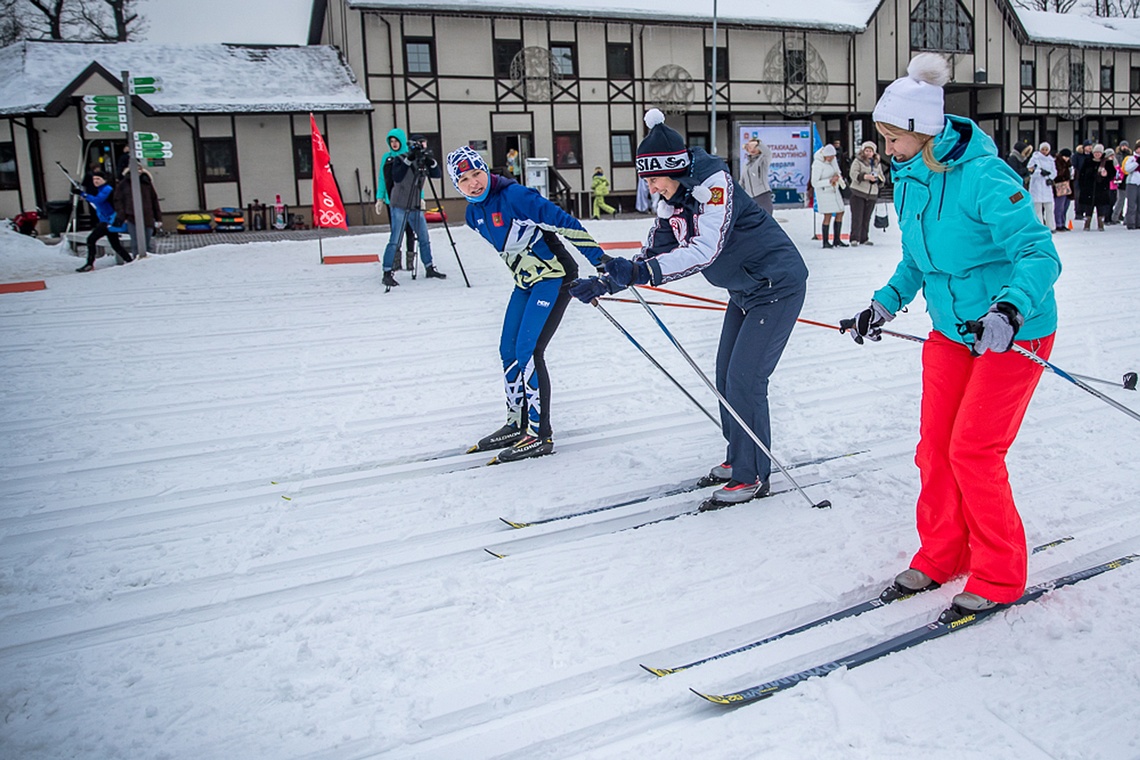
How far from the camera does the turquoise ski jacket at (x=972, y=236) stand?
2605 millimetres

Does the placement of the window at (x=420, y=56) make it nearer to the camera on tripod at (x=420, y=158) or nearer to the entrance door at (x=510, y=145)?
the entrance door at (x=510, y=145)

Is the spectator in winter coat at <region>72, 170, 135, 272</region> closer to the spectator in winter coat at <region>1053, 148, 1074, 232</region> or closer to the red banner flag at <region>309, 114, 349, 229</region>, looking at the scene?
the red banner flag at <region>309, 114, 349, 229</region>

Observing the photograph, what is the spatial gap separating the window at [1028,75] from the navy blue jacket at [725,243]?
1437 inches

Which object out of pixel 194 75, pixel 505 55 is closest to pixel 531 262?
pixel 194 75

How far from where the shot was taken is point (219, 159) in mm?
24562

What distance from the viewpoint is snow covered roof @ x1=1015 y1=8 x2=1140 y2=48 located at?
3506 centimetres

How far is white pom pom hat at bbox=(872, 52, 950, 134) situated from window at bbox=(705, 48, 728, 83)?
27769mm

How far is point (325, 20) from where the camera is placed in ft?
97.8

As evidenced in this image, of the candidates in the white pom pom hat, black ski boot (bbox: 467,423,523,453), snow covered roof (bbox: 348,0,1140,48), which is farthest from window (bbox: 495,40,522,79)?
the white pom pom hat

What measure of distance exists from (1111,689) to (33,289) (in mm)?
12148

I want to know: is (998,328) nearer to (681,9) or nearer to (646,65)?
(646,65)

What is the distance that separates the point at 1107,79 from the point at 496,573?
42150 millimetres

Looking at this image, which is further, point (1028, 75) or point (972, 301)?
point (1028, 75)

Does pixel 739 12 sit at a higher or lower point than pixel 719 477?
higher
